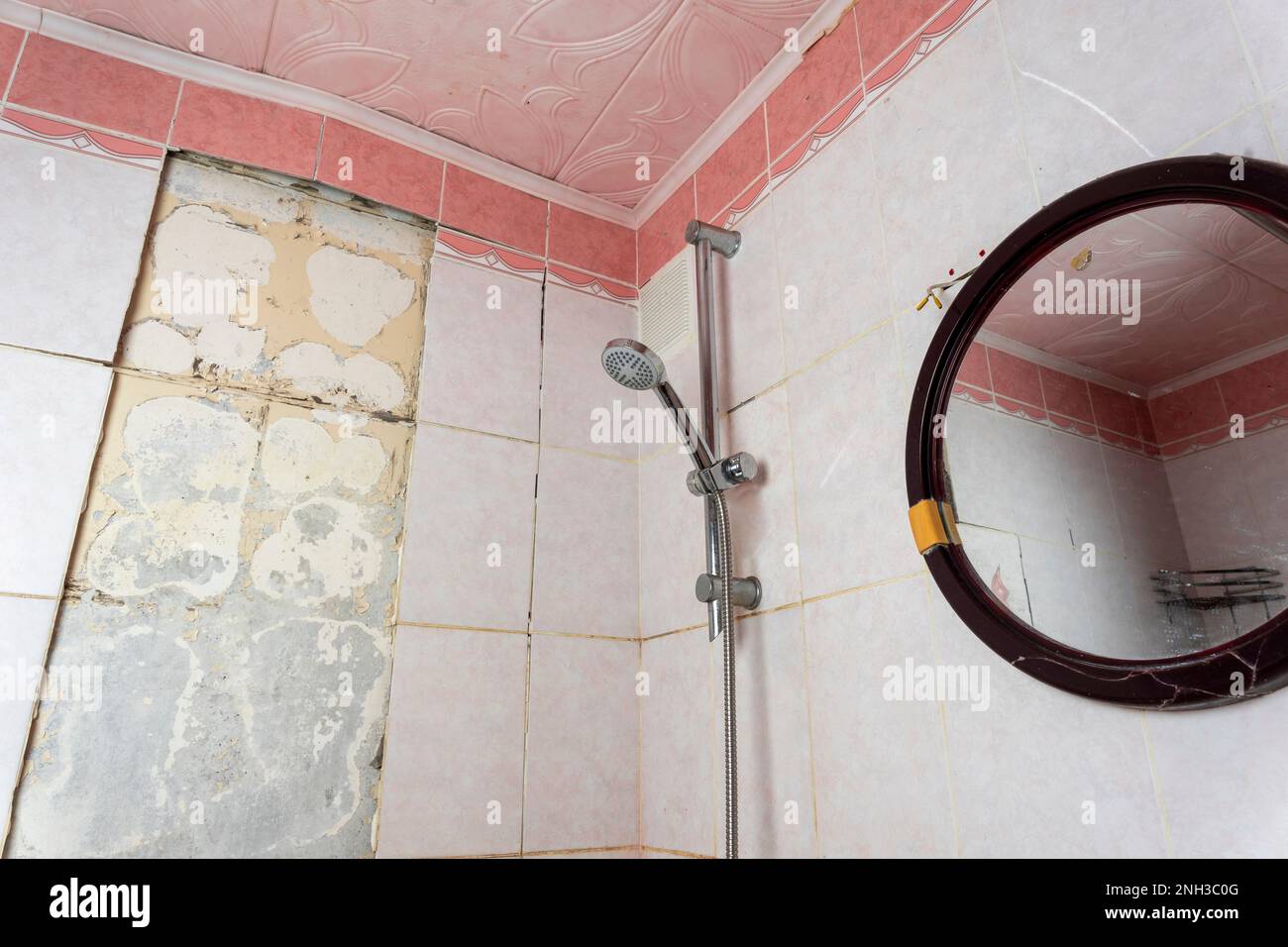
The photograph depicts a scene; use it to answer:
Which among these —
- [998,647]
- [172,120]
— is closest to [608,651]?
[998,647]

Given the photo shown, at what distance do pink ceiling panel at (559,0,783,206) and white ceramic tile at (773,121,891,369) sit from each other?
236mm

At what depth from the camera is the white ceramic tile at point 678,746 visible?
1.30 meters

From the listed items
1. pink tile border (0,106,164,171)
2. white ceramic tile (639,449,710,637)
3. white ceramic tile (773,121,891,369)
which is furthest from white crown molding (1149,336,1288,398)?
pink tile border (0,106,164,171)

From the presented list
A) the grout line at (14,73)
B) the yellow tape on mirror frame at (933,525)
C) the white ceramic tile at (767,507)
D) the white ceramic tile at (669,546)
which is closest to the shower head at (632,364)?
the white ceramic tile at (767,507)

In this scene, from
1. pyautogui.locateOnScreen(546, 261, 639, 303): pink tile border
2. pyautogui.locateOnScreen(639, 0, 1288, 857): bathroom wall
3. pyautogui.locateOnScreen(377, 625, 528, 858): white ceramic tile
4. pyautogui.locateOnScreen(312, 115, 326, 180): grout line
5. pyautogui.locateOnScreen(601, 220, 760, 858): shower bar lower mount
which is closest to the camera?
pyautogui.locateOnScreen(639, 0, 1288, 857): bathroom wall

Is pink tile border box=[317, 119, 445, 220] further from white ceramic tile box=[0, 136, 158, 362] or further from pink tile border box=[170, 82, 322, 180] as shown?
white ceramic tile box=[0, 136, 158, 362]

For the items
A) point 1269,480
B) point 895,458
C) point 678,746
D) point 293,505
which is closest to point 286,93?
point 293,505

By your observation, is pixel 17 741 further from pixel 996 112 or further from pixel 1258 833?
pixel 996 112

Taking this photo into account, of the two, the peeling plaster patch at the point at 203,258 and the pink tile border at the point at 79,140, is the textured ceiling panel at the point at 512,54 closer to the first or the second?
the pink tile border at the point at 79,140

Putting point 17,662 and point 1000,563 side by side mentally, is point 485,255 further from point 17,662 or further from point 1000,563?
point 1000,563

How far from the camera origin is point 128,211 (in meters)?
1.26

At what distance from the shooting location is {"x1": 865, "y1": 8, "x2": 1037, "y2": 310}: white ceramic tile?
38.2 inches

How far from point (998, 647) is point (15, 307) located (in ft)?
4.45

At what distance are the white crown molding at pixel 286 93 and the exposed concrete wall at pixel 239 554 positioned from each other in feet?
0.56
